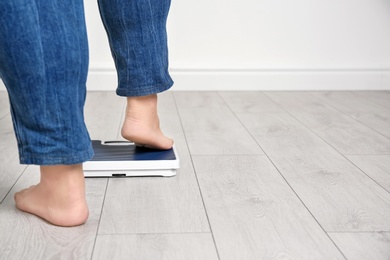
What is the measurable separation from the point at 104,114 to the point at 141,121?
0.70 m

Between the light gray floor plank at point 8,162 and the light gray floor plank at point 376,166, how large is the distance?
2.50ft

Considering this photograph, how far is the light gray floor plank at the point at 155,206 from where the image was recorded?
1001 millimetres

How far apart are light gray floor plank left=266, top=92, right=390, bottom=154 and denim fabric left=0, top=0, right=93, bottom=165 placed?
2.77 feet

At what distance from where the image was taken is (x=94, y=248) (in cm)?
91

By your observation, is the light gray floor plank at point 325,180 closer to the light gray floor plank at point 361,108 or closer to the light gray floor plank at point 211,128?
the light gray floor plank at point 211,128

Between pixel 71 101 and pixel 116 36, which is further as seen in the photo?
pixel 116 36

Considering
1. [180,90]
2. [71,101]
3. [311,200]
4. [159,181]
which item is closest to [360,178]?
[311,200]

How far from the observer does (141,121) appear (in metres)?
1.30

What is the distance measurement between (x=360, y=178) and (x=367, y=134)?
48 cm

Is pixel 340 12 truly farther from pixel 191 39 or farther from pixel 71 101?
pixel 71 101

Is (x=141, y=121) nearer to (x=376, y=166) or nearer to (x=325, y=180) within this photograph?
(x=325, y=180)

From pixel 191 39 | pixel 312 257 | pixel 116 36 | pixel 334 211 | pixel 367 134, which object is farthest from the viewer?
pixel 191 39

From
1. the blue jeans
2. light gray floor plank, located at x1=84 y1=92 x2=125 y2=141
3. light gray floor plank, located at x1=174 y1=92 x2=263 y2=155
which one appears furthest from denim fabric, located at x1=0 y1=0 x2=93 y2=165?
light gray floor plank, located at x1=84 y1=92 x2=125 y2=141

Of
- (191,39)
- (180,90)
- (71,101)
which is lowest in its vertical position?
(180,90)
